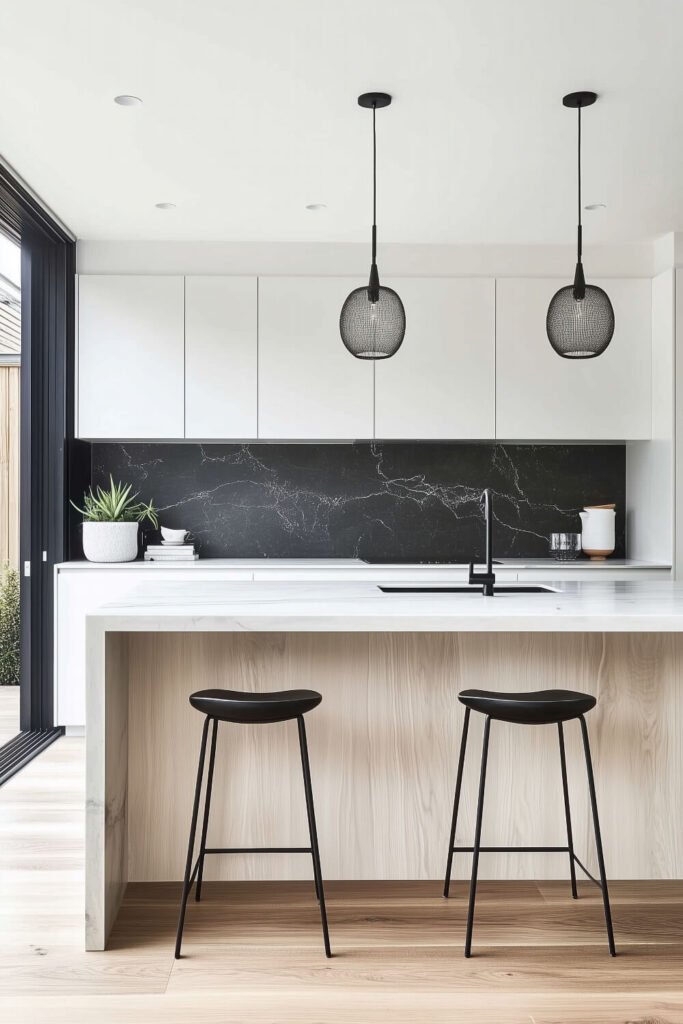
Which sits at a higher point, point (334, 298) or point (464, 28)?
point (464, 28)

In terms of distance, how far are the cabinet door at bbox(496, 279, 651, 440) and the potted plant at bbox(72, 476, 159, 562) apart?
2.07m

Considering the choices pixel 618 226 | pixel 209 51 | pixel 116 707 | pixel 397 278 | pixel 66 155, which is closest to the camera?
pixel 116 707

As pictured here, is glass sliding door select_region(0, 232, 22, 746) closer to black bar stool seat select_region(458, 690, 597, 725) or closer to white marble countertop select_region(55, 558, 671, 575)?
white marble countertop select_region(55, 558, 671, 575)

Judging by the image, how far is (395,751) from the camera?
271cm

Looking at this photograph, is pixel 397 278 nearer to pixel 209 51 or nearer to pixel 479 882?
pixel 209 51

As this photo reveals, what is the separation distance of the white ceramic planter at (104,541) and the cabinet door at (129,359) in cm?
49

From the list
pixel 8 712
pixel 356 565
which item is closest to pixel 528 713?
pixel 356 565

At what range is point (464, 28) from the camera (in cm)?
257

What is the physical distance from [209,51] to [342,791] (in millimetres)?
2372

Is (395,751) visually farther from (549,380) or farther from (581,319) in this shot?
(549,380)

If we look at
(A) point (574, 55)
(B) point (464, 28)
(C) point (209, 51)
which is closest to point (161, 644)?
(C) point (209, 51)

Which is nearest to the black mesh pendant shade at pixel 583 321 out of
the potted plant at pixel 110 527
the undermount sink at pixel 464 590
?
the undermount sink at pixel 464 590

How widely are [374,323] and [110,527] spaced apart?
2270 millimetres

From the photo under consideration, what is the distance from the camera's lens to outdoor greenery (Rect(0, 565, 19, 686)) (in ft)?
18.5
